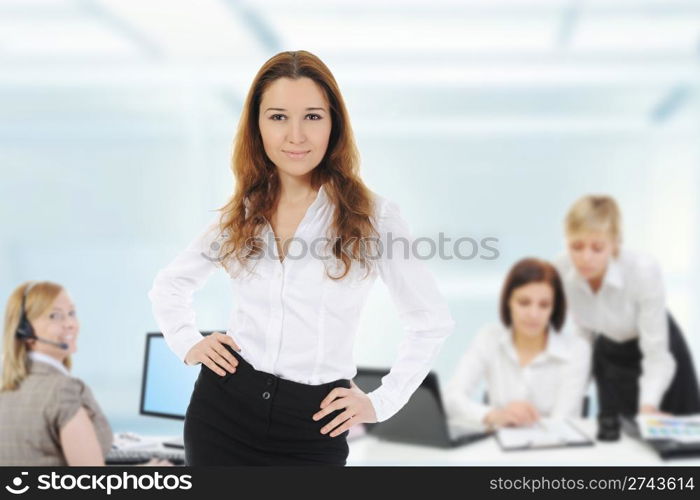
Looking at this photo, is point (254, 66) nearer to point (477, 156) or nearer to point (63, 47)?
point (63, 47)

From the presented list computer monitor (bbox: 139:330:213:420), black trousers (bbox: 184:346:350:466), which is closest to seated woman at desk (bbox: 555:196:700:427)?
computer monitor (bbox: 139:330:213:420)

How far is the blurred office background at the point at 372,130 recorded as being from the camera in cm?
504

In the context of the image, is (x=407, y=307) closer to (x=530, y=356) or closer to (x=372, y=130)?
(x=530, y=356)

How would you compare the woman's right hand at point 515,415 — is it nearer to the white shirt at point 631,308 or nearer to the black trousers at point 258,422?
the white shirt at point 631,308

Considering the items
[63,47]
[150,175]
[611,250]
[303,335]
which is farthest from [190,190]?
[303,335]

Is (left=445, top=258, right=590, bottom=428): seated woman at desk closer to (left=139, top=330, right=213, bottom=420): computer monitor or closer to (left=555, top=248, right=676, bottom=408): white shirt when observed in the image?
(left=555, top=248, right=676, bottom=408): white shirt

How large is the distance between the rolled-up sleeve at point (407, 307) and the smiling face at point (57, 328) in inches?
46.8

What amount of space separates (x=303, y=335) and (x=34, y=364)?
1.14 m

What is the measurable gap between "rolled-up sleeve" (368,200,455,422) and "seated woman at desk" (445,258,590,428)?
1.45 m

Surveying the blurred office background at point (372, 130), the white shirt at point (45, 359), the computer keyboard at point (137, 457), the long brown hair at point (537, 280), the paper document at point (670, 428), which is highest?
the blurred office background at point (372, 130)

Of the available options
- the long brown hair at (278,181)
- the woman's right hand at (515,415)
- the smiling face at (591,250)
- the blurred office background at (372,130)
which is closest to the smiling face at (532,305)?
the smiling face at (591,250)

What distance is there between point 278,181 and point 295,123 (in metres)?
0.16

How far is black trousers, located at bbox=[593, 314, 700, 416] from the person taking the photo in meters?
3.25

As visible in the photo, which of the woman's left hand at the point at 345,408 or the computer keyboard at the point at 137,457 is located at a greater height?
the woman's left hand at the point at 345,408
